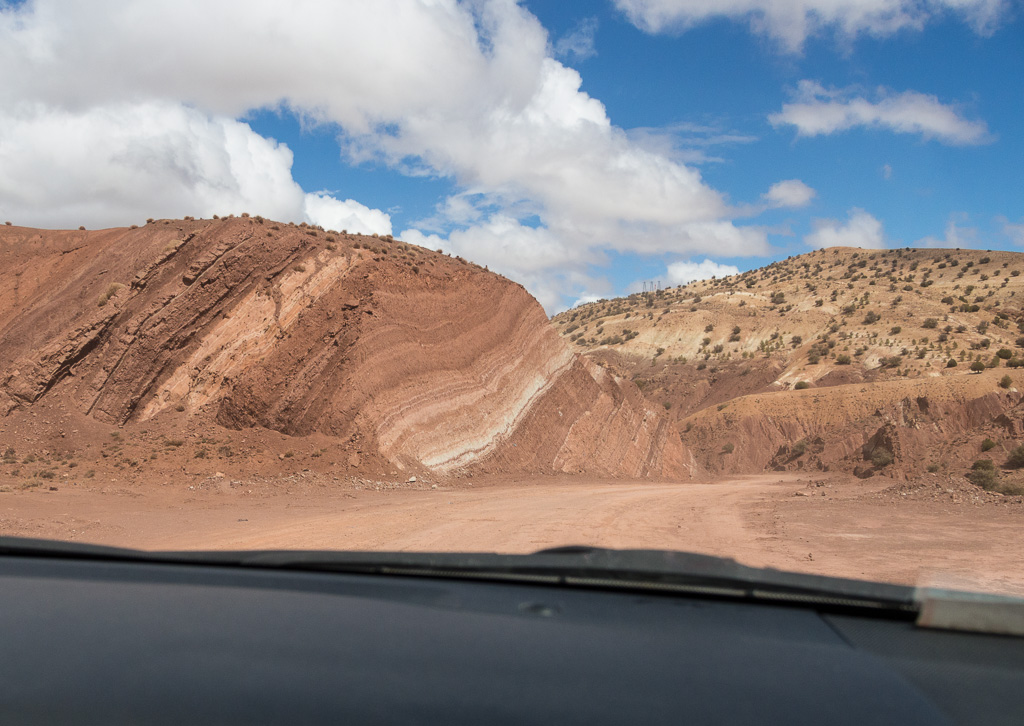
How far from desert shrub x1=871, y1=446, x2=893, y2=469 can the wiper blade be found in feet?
78.1

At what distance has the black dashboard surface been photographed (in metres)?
1.87

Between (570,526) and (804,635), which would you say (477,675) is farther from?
(570,526)

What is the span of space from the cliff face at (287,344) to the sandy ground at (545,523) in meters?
3.89

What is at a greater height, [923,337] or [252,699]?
[923,337]

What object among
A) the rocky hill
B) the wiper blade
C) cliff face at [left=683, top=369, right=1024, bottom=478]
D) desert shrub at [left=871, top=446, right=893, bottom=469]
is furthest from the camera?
the rocky hill

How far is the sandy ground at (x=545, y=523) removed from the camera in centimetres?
980

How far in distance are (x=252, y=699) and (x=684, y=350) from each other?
6998 cm

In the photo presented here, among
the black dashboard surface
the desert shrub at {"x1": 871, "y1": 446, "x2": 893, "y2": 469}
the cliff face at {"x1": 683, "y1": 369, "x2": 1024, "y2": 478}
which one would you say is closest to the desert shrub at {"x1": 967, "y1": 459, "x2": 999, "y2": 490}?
the cliff face at {"x1": 683, "y1": 369, "x2": 1024, "y2": 478}

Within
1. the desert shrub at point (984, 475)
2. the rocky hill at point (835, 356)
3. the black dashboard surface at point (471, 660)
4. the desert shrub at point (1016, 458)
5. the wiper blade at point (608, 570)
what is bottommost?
the black dashboard surface at point (471, 660)

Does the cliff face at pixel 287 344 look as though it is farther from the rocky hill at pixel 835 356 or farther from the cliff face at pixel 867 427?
the rocky hill at pixel 835 356

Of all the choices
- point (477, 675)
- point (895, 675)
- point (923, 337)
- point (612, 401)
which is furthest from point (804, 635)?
point (923, 337)

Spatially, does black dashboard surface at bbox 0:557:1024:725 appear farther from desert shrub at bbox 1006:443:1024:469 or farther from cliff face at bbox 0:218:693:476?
desert shrub at bbox 1006:443:1024:469

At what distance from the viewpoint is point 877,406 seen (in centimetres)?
4081

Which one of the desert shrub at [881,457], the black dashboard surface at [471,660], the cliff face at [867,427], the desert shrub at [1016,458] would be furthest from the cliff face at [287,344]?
the black dashboard surface at [471,660]
